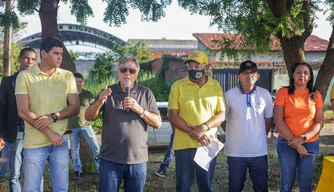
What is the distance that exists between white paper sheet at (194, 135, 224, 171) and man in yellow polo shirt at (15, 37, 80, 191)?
4.49 ft

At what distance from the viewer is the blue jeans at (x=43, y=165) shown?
3.90 m

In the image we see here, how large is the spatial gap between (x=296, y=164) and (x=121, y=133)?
6.63ft

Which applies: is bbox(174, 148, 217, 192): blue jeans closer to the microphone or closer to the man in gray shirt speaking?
the man in gray shirt speaking

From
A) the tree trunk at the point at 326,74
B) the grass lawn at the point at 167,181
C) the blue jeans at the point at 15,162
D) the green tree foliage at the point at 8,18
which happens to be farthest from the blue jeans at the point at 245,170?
the green tree foliage at the point at 8,18

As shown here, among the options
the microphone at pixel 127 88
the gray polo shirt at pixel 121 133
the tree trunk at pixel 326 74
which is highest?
the tree trunk at pixel 326 74

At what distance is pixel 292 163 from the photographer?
14.4 ft

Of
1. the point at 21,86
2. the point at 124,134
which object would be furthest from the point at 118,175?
the point at 21,86

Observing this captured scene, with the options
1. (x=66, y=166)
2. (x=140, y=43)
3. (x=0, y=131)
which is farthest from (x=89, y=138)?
(x=140, y=43)

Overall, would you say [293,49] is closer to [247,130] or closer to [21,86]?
[247,130]

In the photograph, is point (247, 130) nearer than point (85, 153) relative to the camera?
Yes

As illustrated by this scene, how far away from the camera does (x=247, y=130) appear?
14.2ft

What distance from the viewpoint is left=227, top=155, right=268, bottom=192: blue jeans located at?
4.36 m

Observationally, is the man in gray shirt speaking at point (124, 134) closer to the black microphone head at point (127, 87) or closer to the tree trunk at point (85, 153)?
the black microphone head at point (127, 87)

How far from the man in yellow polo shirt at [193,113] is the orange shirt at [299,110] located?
712 millimetres
